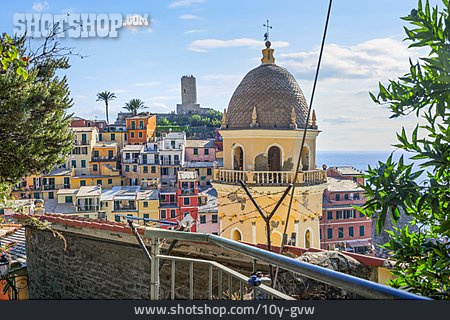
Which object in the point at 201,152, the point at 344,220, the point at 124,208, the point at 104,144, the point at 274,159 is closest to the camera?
the point at 274,159

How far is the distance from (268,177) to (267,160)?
492 mm

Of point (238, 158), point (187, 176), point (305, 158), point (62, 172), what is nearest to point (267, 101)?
point (238, 158)

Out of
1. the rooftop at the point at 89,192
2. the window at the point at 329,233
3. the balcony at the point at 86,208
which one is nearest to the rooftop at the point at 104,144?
the rooftop at the point at 89,192

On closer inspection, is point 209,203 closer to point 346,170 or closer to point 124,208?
point 124,208

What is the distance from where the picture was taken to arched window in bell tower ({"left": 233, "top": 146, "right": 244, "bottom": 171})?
37.7 ft

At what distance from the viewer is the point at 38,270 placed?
8.35 meters

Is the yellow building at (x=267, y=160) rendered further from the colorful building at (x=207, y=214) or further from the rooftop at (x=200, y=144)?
the rooftop at (x=200, y=144)

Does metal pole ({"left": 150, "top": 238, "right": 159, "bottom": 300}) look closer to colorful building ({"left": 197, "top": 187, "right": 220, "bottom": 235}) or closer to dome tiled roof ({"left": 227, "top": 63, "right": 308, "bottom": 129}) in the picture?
dome tiled roof ({"left": 227, "top": 63, "right": 308, "bottom": 129})

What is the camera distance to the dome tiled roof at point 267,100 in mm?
11180

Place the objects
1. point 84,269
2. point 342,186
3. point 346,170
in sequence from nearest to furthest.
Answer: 1. point 84,269
2. point 342,186
3. point 346,170

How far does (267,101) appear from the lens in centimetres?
1134

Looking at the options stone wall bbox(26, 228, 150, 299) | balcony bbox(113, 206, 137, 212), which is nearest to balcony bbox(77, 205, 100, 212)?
balcony bbox(113, 206, 137, 212)

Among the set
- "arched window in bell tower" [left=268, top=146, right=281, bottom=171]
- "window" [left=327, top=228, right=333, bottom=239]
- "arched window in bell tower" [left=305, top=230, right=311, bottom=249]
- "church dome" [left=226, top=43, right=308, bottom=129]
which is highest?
"church dome" [left=226, top=43, right=308, bottom=129]

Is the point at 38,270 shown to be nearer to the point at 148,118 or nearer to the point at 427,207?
the point at 427,207
